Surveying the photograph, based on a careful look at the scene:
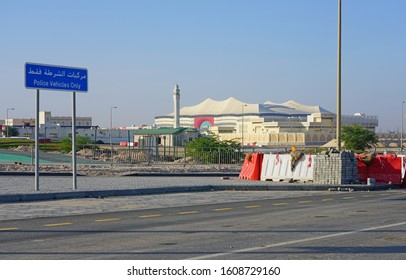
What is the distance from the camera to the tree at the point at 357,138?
86.1 m

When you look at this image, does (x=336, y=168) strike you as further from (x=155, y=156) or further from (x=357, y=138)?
(x=357, y=138)

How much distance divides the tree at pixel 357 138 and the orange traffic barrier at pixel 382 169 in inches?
2108

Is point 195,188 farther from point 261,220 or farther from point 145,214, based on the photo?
point 261,220

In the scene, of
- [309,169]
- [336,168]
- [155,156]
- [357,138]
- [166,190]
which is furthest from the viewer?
[357,138]

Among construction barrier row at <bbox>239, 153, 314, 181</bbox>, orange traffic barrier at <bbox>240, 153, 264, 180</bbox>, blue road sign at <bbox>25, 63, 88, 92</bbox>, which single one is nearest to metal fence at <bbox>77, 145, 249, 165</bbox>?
orange traffic barrier at <bbox>240, 153, 264, 180</bbox>

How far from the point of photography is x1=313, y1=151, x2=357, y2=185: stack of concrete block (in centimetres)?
2962

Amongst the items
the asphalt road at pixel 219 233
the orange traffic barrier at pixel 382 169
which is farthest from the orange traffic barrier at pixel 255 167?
the asphalt road at pixel 219 233

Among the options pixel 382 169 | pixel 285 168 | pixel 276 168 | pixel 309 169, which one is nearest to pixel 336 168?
pixel 309 169

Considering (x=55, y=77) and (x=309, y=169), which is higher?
(x=55, y=77)

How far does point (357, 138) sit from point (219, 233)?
75712mm

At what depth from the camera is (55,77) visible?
2414 cm

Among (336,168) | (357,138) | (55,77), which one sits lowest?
(336,168)

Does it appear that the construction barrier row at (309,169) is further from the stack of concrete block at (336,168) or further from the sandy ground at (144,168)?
the sandy ground at (144,168)
